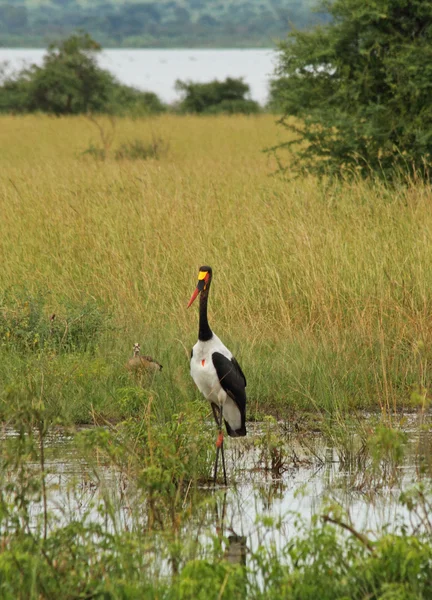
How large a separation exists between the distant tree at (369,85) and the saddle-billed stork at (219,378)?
21.7ft

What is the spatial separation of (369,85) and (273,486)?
27.1 feet

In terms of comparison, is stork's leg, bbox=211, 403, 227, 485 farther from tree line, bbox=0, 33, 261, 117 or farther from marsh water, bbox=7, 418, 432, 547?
tree line, bbox=0, 33, 261, 117

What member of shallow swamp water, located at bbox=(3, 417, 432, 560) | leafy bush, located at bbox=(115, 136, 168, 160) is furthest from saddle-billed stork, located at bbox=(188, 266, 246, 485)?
leafy bush, located at bbox=(115, 136, 168, 160)

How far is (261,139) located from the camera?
23969 millimetres

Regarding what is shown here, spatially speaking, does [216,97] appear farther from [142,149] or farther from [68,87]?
[142,149]

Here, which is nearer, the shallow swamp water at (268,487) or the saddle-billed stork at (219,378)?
the shallow swamp water at (268,487)

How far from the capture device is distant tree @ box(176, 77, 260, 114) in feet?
110

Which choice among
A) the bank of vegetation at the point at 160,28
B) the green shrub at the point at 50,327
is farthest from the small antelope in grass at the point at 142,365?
the bank of vegetation at the point at 160,28

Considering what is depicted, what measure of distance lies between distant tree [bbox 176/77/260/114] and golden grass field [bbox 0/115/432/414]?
67.9 ft

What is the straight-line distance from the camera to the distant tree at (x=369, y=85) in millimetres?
12328

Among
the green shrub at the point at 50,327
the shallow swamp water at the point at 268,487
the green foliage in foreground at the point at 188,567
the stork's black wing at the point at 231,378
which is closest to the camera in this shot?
the green foliage in foreground at the point at 188,567

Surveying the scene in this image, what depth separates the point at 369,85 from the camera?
12.7 m

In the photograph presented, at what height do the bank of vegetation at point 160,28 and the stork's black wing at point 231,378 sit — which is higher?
the bank of vegetation at point 160,28

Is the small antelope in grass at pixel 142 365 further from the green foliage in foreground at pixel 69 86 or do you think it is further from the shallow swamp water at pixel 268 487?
the green foliage in foreground at pixel 69 86
